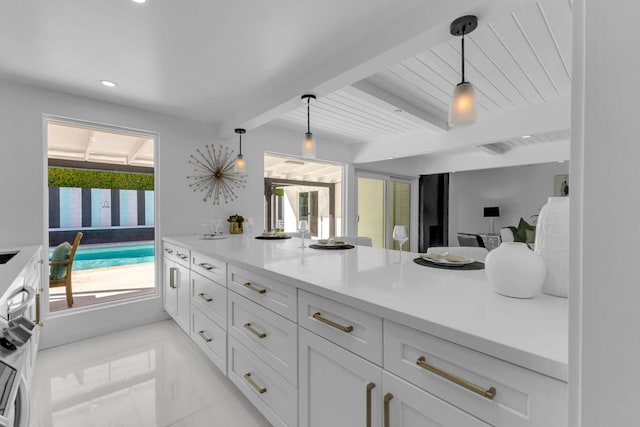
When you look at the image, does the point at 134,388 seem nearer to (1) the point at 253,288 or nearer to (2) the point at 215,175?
(1) the point at 253,288

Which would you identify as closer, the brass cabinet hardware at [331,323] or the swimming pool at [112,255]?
the brass cabinet hardware at [331,323]

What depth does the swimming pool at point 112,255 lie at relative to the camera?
5.79 meters

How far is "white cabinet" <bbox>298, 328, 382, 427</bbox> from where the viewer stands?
3.07 feet

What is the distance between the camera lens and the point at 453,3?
4.48 ft

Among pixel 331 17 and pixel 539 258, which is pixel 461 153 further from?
pixel 539 258

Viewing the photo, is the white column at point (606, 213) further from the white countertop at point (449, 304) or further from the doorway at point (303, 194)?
the doorway at point (303, 194)

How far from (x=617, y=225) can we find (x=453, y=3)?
140 centimetres

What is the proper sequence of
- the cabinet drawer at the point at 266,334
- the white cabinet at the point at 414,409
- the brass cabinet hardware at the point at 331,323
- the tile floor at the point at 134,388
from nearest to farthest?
the white cabinet at the point at 414,409 → the brass cabinet hardware at the point at 331,323 → the cabinet drawer at the point at 266,334 → the tile floor at the point at 134,388

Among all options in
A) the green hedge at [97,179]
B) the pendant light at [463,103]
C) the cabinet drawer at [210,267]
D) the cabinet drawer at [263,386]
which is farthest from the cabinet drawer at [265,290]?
the green hedge at [97,179]

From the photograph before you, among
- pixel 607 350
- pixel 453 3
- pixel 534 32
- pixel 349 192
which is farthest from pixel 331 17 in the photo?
pixel 349 192

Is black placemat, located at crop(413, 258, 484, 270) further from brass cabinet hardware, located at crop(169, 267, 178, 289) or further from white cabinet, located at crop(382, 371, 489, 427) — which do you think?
brass cabinet hardware, located at crop(169, 267, 178, 289)

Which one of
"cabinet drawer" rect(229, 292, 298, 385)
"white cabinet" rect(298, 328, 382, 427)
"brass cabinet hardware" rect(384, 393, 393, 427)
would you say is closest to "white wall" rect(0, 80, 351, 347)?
"cabinet drawer" rect(229, 292, 298, 385)

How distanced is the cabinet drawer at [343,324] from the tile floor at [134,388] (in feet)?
3.13

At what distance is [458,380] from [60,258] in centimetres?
415
